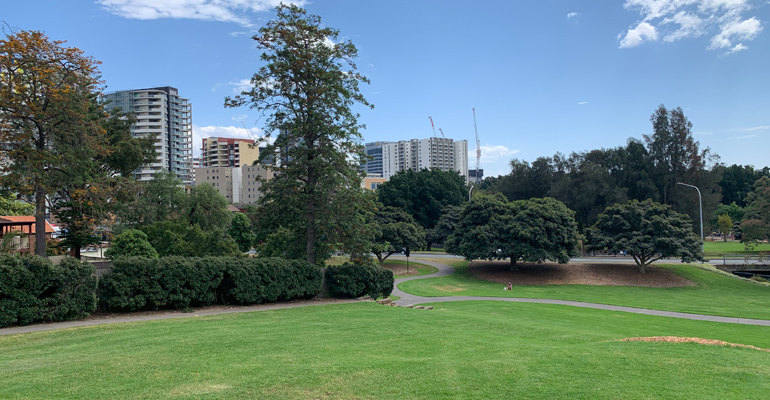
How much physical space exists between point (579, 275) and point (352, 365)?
4147 centimetres

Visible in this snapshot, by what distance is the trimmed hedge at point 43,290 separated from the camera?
49.5ft

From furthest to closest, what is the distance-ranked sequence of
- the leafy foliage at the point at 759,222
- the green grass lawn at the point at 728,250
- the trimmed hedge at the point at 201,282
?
the green grass lawn at the point at 728,250, the leafy foliage at the point at 759,222, the trimmed hedge at the point at 201,282

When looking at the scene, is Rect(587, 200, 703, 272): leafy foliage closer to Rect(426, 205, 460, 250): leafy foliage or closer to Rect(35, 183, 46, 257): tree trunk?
Rect(426, 205, 460, 250): leafy foliage

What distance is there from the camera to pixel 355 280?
24.2 m

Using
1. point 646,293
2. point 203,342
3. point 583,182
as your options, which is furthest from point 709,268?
point 203,342

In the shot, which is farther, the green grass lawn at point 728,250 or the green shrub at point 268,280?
the green grass lawn at point 728,250

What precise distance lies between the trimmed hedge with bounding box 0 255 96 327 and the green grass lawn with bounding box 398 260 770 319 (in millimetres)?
22552

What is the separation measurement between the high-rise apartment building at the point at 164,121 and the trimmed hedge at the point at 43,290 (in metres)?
109

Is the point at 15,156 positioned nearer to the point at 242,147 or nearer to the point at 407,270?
the point at 407,270

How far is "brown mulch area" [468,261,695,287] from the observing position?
143 ft

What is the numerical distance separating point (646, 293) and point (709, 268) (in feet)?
45.6

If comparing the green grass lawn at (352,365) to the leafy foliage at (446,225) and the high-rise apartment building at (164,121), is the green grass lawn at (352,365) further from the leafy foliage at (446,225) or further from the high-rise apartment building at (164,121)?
the high-rise apartment building at (164,121)

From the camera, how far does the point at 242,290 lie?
20.5 meters

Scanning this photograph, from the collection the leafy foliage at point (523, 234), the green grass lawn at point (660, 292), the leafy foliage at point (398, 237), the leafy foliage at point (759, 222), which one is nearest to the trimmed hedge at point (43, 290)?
the green grass lawn at point (660, 292)
